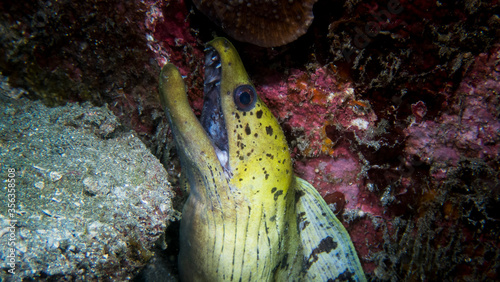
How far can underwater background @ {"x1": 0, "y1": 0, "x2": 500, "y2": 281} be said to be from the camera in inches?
57.9

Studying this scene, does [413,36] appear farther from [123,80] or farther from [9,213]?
[9,213]

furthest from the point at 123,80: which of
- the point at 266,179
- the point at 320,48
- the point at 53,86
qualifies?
the point at 320,48

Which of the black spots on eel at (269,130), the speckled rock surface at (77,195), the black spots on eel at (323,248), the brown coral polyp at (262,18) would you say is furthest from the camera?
the black spots on eel at (323,248)

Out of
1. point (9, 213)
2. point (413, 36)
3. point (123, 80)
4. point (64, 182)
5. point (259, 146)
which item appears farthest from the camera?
point (123, 80)

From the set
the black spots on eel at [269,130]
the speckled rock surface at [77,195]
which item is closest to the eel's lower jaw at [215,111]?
the black spots on eel at [269,130]

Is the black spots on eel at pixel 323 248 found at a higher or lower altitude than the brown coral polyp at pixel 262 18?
lower

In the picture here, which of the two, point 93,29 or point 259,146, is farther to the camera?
point 93,29

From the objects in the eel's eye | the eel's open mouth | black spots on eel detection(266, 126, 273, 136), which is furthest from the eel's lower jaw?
black spots on eel detection(266, 126, 273, 136)

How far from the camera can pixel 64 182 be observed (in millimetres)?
1495

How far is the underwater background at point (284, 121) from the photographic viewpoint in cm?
147

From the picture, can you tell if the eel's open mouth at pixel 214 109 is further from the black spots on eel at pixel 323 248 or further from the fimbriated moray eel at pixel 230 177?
the black spots on eel at pixel 323 248

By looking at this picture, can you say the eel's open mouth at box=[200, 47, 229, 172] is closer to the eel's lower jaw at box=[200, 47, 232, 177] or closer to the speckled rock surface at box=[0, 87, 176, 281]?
the eel's lower jaw at box=[200, 47, 232, 177]

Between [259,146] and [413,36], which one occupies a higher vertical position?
[413,36]

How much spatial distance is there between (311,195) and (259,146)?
32.8 inches
